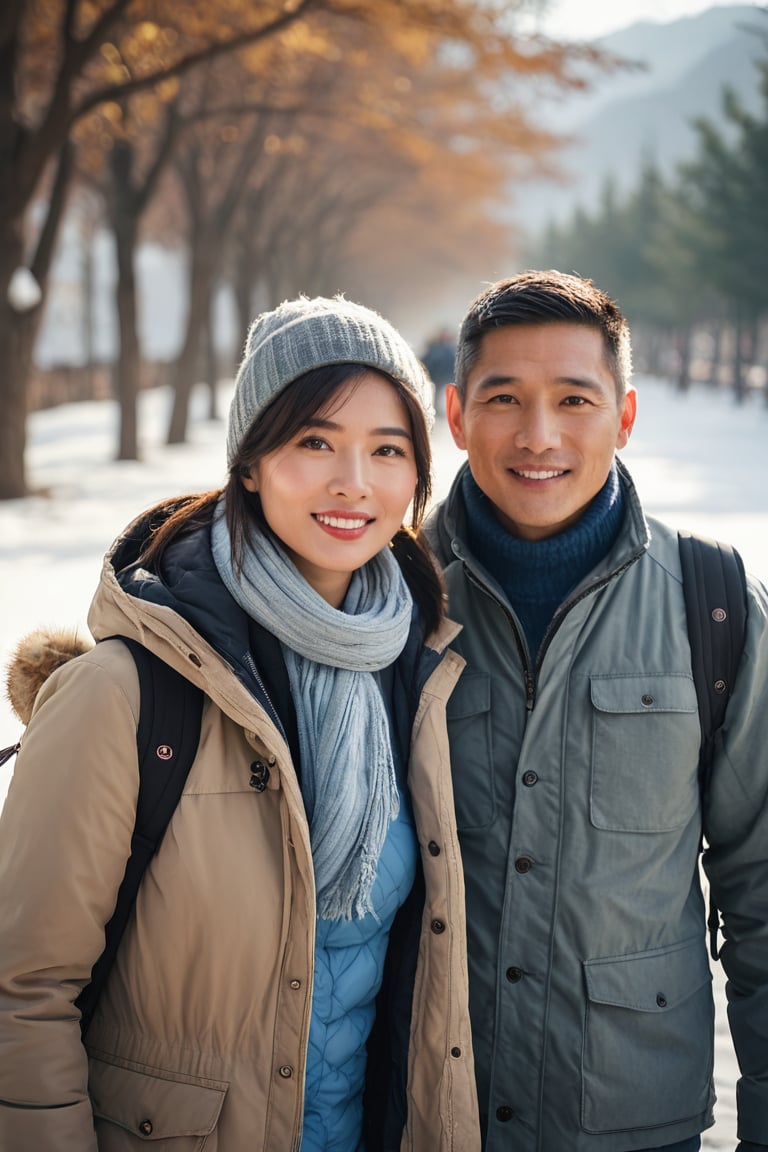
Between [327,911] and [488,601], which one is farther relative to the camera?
[488,601]

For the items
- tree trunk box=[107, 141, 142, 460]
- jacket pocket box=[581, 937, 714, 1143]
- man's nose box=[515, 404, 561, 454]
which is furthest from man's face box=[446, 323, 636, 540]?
tree trunk box=[107, 141, 142, 460]

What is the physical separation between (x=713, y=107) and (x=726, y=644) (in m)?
219

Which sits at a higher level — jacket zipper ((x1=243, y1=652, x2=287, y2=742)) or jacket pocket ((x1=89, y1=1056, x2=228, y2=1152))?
jacket zipper ((x1=243, y1=652, x2=287, y2=742))

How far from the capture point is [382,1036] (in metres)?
2.42

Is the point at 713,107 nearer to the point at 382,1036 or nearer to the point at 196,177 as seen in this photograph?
the point at 196,177

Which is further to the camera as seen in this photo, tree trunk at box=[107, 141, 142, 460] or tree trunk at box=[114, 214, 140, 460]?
tree trunk at box=[114, 214, 140, 460]

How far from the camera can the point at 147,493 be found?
1377cm

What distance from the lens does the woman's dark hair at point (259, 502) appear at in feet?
7.22

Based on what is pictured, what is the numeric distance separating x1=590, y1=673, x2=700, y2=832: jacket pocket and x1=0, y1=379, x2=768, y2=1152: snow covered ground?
1.17m

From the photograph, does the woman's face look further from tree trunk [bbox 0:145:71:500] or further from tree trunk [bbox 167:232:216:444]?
tree trunk [bbox 167:232:216:444]

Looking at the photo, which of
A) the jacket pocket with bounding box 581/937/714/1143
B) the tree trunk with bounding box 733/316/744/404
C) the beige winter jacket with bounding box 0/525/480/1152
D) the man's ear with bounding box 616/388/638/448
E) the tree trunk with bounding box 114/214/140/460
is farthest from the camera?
Answer: the tree trunk with bounding box 733/316/744/404

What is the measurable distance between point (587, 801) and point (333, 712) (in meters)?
0.57

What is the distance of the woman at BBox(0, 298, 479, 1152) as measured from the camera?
191 centimetres

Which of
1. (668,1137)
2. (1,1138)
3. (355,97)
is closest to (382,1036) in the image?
(668,1137)
